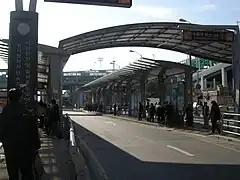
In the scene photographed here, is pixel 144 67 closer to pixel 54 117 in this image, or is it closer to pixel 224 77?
pixel 54 117

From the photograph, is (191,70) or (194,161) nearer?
(194,161)

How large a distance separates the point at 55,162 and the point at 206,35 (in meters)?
15.3

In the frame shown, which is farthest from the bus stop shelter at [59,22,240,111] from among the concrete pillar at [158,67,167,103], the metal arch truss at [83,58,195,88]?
the concrete pillar at [158,67,167,103]

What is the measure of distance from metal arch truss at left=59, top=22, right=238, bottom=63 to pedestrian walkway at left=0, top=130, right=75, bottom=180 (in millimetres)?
11226

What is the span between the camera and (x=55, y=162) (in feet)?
40.5

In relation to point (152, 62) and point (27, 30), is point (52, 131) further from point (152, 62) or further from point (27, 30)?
point (152, 62)

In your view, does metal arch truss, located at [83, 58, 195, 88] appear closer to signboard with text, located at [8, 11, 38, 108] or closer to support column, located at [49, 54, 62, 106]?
support column, located at [49, 54, 62, 106]

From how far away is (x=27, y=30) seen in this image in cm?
1119

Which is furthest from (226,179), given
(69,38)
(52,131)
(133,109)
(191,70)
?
(133,109)

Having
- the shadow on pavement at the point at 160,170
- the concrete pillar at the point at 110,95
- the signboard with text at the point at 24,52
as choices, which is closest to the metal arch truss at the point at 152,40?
the shadow on pavement at the point at 160,170

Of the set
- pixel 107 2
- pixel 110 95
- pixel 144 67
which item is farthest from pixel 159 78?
pixel 110 95

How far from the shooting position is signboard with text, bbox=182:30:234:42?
25.0m

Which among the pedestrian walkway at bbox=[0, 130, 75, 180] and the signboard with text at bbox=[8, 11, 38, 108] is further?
the signboard with text at bbox=[8, 11, 38, 108]

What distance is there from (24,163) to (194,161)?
23.7 feet
